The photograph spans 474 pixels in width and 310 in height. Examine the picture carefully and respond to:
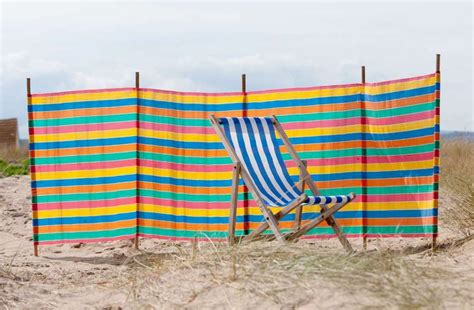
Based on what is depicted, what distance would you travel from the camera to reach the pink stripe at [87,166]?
682 cm

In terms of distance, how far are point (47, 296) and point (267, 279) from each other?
6.73 feet

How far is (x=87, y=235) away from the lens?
7.00 metres

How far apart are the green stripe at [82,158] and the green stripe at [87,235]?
0.70 meters

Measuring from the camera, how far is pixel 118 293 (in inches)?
194

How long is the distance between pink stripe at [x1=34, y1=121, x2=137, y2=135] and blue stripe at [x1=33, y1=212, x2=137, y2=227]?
85 cm

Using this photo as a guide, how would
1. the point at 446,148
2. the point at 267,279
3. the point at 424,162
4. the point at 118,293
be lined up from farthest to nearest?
1. the point at 446,148
2. the point at 424,162
3. the point at 118,293
4. the point at 267,279

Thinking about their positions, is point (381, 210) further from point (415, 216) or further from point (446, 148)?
point (446, 148)

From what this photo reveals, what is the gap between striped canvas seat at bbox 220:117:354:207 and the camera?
19.7 ft

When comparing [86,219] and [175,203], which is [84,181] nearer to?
[86,219]

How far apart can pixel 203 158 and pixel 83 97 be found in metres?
1.29

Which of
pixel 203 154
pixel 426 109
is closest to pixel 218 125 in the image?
pixel 203 154

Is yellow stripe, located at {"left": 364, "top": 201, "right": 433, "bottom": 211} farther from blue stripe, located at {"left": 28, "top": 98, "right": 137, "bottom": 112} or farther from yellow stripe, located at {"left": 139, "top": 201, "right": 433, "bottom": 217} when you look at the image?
blue stripe, located at {"left": 28, "top": 98, "right": 137, "bottom": 112}

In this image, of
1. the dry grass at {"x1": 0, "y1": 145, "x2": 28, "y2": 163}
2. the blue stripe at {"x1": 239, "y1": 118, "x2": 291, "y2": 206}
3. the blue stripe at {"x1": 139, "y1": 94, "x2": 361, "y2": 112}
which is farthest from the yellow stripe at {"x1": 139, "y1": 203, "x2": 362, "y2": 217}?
the dry grass at {"x1": 0, "y1": 145, "x2": 28, "y2": 163}

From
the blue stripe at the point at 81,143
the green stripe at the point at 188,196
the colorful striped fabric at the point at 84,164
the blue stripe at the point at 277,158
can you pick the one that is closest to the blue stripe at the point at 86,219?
the colorful striped fabric at the point at 84,164
